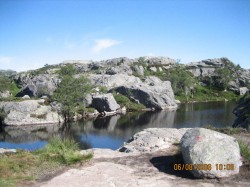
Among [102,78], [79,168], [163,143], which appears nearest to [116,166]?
[79,168]

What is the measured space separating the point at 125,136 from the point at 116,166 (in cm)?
3735

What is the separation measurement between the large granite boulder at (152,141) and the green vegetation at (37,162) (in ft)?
15.2

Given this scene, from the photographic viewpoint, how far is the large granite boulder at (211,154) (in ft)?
45.7

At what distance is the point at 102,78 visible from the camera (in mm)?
115375

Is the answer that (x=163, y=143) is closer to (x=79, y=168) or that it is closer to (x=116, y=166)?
(x=116, y=166)

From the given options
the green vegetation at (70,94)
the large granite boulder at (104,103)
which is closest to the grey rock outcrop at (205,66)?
the large granite boulder at (104,103)

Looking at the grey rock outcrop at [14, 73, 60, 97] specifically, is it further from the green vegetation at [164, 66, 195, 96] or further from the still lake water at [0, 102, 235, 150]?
the green vegetation at [164, 66, 195, 96]

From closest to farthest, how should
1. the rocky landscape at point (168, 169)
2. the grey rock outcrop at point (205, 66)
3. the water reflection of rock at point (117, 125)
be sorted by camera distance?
the rocky landscape at point (168, 169) → the water reflection of rock at point (117, 125) → the grey rock outcrop at point (205, 66)

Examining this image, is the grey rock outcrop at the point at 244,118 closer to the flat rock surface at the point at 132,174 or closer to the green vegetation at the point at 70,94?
the flat rock surface at the point at 132,174

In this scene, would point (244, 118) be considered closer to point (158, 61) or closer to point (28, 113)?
point (28, 113)

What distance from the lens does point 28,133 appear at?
59344 millimetres

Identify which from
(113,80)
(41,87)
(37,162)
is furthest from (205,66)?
(37,162)

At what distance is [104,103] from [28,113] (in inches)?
940

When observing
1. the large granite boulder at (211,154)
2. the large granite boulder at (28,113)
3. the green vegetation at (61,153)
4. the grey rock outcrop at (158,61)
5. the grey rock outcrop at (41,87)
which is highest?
the grey rock outcrop at (158,61)
